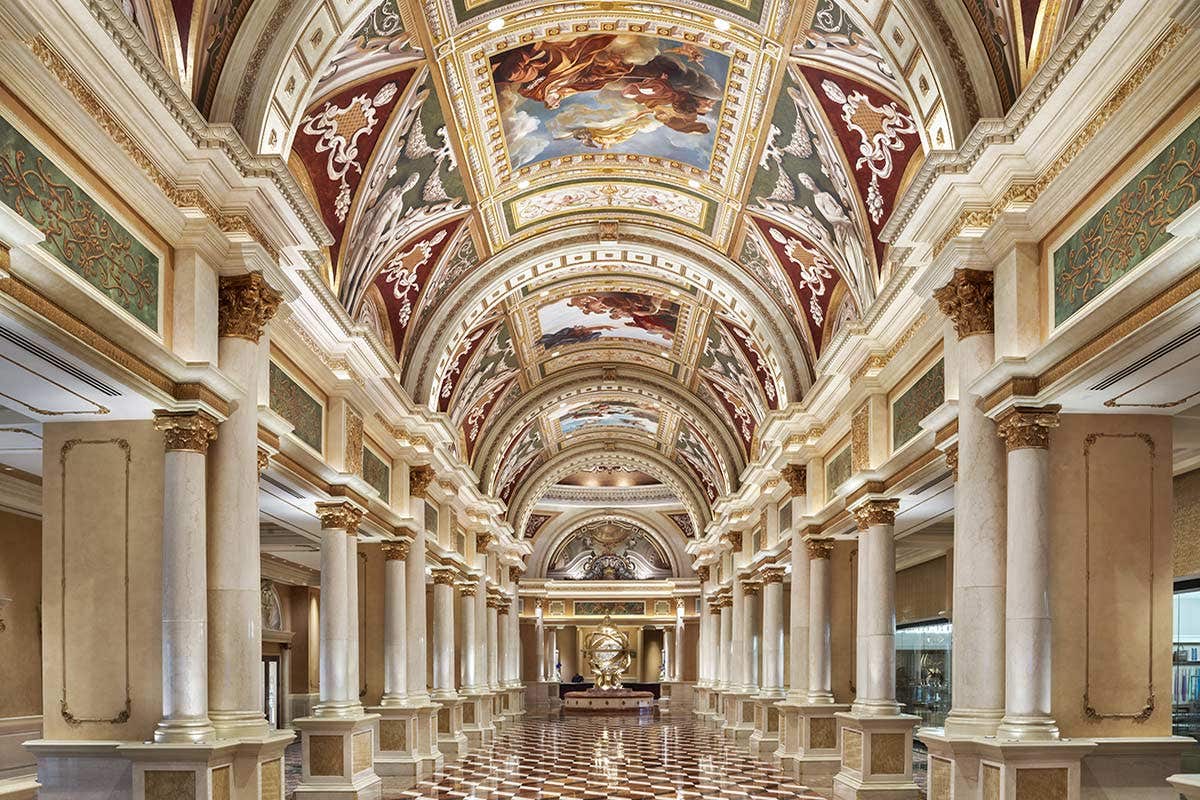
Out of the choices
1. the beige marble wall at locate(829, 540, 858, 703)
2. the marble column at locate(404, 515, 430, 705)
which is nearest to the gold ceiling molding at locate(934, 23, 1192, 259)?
the beige marble wall at locate(829, 540, 858, 703)

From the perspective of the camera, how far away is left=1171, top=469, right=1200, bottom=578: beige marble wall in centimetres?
1327

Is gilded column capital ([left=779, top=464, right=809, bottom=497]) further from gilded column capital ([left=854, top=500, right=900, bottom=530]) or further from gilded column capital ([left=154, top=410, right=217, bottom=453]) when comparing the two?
gilded column capital ([left=154, top=410, right=217, bottom=453])

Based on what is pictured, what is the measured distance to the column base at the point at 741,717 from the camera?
2616 centimetres

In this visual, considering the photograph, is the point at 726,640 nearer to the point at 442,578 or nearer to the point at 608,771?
the point at 442,578

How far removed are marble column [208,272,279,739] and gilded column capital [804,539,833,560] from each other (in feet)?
34.7

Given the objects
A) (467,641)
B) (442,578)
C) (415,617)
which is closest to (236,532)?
(415,617)

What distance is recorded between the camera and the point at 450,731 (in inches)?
901

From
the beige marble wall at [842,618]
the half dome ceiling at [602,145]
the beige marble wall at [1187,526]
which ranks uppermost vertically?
→ the half dome ceiling at [602,145]

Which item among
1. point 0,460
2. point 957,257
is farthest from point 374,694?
point 957,257

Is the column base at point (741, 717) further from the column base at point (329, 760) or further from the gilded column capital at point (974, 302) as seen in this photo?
the gilded column capital at point (974, 302)

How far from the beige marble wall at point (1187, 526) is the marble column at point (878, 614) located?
10.8 feet

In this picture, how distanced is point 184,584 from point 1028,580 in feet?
21.7

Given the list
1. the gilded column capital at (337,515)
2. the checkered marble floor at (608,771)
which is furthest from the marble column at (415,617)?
the gilded column capital at (337,515)

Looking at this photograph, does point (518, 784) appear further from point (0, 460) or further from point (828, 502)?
point (0, 460)
